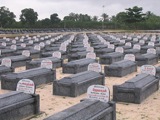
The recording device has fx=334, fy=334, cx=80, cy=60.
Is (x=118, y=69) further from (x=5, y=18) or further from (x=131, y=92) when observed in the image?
(x=5, y=18)

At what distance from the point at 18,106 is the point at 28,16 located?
313ft

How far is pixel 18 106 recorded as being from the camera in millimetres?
10328

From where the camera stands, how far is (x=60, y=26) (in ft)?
363

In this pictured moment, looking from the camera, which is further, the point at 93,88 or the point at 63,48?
the point at 63,48

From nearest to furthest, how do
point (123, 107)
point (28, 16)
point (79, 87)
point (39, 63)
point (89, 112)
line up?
point (89, 112) < point (123, 107) < point (79, 87) < point (39, 63) < point (28, 16)

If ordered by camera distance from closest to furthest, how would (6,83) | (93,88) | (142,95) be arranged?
(93,88) < (142,95) < (6,83)

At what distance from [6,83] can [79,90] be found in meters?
3.56

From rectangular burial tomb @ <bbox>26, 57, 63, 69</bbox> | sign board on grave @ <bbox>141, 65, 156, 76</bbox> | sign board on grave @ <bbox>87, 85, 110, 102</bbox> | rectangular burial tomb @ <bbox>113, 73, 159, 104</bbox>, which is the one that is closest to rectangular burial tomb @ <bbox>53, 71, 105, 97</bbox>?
rectangular burial tomb @ <bbox>113, 73, 159, 104</bbox>

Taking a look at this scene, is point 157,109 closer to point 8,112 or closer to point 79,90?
point 79,90

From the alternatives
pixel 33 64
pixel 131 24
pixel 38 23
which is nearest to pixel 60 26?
pixel 38 23

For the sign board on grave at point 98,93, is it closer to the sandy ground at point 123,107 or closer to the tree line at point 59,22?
the sandy ground at point 123,107

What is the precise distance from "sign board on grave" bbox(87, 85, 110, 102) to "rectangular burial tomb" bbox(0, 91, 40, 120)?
2104 millimetres

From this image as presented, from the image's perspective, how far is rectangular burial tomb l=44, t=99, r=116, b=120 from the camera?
333 inches

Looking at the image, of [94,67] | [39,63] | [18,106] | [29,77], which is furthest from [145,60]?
[18,106]
